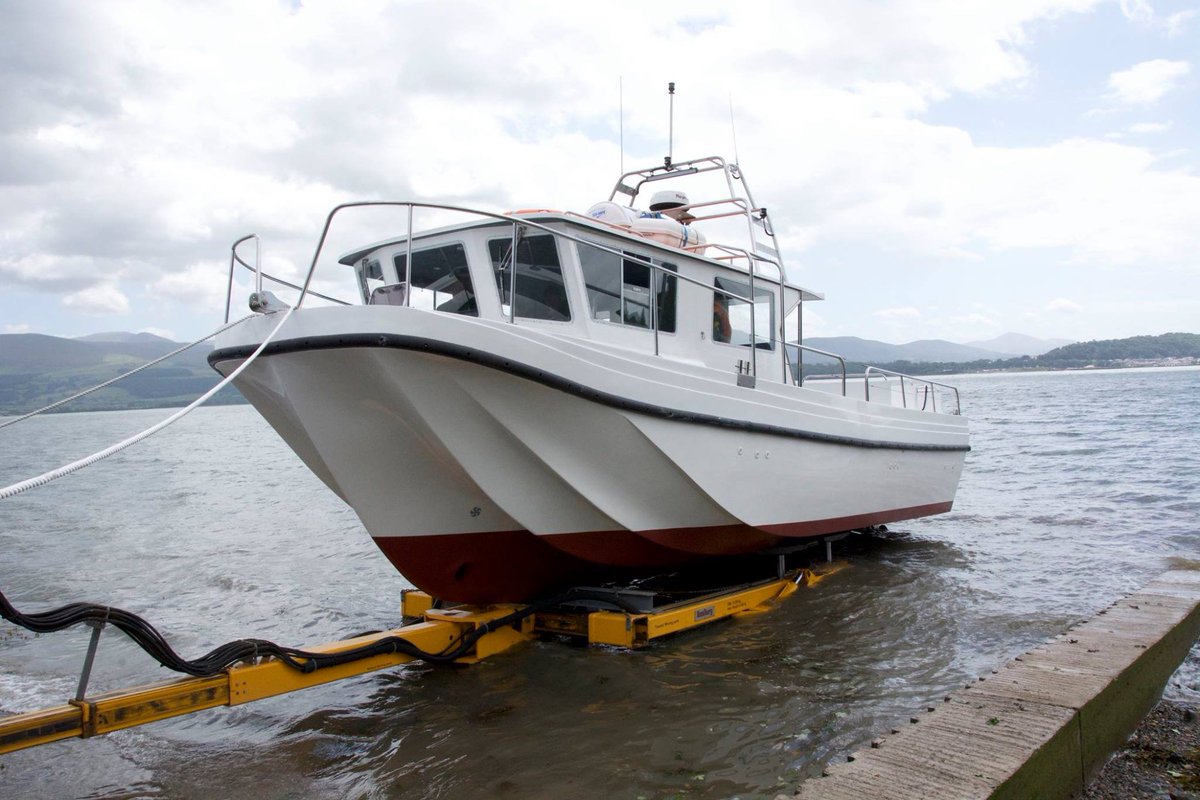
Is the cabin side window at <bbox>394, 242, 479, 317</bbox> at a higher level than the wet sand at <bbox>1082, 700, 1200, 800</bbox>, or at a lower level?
higher

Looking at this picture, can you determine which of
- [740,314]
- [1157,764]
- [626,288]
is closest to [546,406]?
[626,288]

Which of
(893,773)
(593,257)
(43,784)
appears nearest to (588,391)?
(593,257)

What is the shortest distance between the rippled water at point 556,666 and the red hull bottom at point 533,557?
21.2 inches

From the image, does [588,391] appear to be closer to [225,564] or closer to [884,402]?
[884,402]

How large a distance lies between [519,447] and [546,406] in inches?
12.3

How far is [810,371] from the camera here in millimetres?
8617

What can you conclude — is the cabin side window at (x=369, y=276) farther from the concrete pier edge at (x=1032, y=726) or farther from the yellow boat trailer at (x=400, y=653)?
the concrete pier edge at (x=1032, y=726)

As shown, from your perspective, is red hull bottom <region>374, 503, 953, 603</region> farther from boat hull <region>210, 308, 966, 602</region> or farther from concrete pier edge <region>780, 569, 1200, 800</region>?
concrete pier edge <region>780, 569, 1200, 800</region>

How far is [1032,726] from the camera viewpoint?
10.9 feet

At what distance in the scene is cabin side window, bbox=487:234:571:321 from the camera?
5715 millimetres

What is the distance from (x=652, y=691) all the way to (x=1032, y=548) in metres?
6.58

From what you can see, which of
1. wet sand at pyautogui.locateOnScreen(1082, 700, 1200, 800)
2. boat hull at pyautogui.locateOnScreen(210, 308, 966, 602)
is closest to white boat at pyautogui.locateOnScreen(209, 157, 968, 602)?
boat hull at pyautogui.locateOnScreen(210, 308, 966, 602)

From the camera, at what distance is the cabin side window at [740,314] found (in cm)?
702

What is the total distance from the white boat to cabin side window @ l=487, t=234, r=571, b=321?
0.05ft
